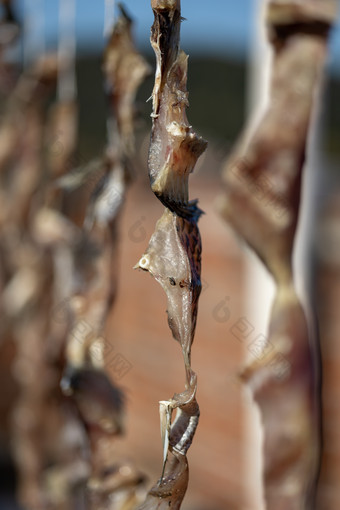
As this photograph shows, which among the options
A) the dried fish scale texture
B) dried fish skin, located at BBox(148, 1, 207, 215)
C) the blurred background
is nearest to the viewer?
dried fish skin, located at BBox(148, 1, 207, 215)

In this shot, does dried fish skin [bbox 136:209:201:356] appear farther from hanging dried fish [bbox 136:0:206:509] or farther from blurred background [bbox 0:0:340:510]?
blurred background [bbox 0:0:340:510]

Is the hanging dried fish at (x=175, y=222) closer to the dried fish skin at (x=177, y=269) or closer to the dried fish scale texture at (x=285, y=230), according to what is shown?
the dried fish skin at (x=177, y=269)

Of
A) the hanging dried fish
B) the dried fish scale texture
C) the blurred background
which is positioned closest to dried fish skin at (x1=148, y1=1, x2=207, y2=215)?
the hanging dried fish

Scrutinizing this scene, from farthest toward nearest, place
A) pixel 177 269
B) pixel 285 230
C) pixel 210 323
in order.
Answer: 1. pixel 210 323
2. pixel 285 230
3. pixel 177 269

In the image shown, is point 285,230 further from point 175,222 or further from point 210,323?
point 210,323

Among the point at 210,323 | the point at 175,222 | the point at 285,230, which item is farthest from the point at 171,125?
the point at 210,323

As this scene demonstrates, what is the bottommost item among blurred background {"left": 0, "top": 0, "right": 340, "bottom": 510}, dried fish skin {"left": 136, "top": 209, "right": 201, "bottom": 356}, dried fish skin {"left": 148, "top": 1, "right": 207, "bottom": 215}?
dried fish skin {"left": 136, "top": 209, "right": 201, "bottom": 356}

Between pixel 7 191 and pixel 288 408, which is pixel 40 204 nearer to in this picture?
pixel 7 191
